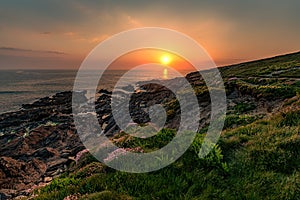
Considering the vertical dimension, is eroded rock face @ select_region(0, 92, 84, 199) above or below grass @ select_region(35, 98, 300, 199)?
below

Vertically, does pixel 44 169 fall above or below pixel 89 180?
below

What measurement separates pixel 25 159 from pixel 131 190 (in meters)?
19.4

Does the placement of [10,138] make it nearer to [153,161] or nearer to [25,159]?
[25,159]

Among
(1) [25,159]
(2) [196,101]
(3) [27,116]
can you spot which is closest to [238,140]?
(2) [196,101]

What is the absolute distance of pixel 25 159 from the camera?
2194cm

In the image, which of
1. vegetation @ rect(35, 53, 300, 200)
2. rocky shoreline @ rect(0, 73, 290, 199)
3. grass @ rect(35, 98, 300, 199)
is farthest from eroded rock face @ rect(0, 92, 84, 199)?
grass @ rect(35, 98, 300, 199)

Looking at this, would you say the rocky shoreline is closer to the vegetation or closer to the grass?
the vegetation

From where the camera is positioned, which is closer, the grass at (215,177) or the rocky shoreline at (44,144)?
the grass at (215,177)

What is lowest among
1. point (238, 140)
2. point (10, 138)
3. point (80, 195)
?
point (10, 138)

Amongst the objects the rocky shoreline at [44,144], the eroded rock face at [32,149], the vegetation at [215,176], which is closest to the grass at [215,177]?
the vegetation at [215,176]

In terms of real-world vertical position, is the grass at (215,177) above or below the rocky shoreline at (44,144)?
above

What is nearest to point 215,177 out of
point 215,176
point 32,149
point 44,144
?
point 215,176

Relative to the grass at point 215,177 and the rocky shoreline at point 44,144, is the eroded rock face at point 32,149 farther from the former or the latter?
the grass at point 215,177

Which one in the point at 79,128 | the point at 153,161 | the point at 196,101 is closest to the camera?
the point at 153,161
